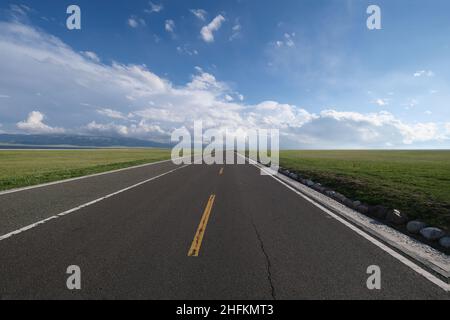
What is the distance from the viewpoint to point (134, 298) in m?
3.11

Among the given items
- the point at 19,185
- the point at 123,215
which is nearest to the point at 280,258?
the point at 123,215

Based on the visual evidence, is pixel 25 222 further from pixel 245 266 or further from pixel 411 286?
pixel 411 286

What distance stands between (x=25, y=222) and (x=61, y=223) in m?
0.91

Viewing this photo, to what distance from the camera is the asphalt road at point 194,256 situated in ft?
10.8

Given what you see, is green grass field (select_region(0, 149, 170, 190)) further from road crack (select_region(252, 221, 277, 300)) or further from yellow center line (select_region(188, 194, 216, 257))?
road crack (select_region(252, 221, 277, 300))

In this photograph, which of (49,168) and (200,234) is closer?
(200,234)

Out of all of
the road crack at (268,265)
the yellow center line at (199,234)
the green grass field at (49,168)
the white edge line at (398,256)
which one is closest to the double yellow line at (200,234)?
the yellow center line at (199,234)

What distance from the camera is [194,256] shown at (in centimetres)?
427

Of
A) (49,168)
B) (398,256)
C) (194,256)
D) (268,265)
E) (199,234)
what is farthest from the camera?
(49,168)

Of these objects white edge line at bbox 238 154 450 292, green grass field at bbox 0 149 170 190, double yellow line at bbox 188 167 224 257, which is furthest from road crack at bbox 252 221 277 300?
green grass field at bbox 0 149 170 190

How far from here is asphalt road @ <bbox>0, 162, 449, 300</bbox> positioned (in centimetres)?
330

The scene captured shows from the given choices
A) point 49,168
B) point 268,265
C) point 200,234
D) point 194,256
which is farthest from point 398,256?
point 49,168

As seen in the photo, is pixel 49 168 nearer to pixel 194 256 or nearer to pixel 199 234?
pixel 199 234

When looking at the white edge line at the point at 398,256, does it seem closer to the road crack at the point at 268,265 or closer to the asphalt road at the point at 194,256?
the asphalt road at the point at 194,256
